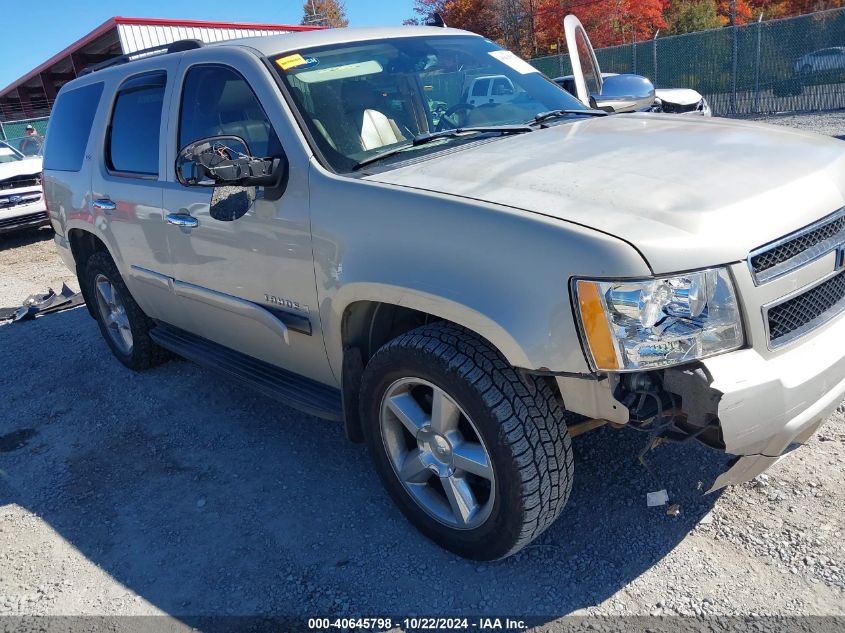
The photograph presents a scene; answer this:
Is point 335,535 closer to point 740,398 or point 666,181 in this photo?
point 740,398

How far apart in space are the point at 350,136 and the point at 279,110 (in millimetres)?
Result: 333

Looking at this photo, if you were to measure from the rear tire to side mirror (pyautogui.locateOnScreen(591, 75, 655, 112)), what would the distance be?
334 cm

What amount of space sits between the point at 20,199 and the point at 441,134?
10.4 metres

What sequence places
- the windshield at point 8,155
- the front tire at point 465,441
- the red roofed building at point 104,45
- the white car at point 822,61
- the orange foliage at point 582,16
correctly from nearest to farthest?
the front tire at point 465,441 < the windshield at point 8,155 < the white car at point 822,61 < the red roofed building at point 104,45 < the orange foliage at point 582,16

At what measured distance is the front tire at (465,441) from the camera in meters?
2.34

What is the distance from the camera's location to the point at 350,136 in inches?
118

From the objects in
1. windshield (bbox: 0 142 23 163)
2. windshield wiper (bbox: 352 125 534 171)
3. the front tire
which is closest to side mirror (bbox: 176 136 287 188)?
windshield wiper (bbox: 352 125 534 171)

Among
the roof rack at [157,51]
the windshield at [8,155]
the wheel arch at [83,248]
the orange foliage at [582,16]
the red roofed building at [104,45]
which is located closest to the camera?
the roof rack at [157,51]

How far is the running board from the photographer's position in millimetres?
3135

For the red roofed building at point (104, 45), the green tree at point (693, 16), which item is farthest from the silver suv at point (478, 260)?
the green tree at point (693, 16)

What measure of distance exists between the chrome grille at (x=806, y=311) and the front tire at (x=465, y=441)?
0.75 metres

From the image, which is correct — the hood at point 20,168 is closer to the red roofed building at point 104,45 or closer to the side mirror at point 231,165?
the red roofed building at point 104,45

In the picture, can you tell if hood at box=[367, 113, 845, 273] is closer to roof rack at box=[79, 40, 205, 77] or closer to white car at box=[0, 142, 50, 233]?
roof rack at box=[79, 40, 205, 77]

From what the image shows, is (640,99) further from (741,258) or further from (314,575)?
(314,575)
